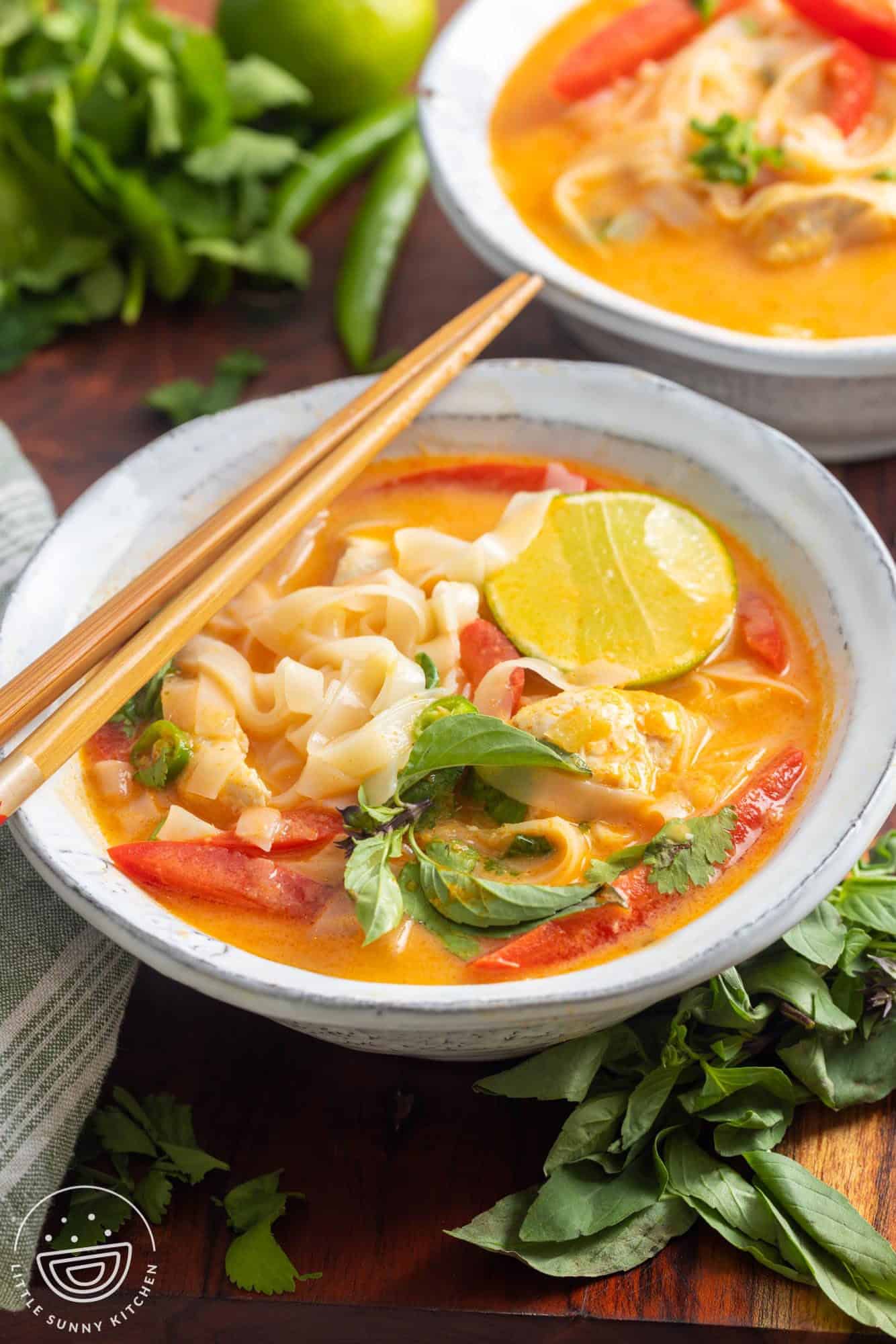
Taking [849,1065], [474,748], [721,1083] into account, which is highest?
[474,748]

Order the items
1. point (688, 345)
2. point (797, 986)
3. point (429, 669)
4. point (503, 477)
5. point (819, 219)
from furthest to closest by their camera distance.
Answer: point (819, 219) < point (688, 345) < point (503, 477) < point (429, 669) < point (797, 986)

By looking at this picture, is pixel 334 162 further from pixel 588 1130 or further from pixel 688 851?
pixel 588 1130

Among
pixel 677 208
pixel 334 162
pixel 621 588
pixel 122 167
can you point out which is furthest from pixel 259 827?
pixel 334 162

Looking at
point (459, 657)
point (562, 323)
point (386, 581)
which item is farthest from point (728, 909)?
point (562, 323)

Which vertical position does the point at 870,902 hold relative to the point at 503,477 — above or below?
below

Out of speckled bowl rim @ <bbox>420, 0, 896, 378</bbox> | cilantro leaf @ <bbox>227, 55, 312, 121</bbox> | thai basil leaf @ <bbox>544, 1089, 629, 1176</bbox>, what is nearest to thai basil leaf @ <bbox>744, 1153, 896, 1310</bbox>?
thai basil leaf @ <bbox>544, 1089, 629, 1176</bbox>

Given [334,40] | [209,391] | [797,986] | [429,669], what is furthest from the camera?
[334,40]

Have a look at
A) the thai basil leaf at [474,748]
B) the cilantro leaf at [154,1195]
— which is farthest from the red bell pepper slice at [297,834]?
the cilantro leaf at [154,1195]
